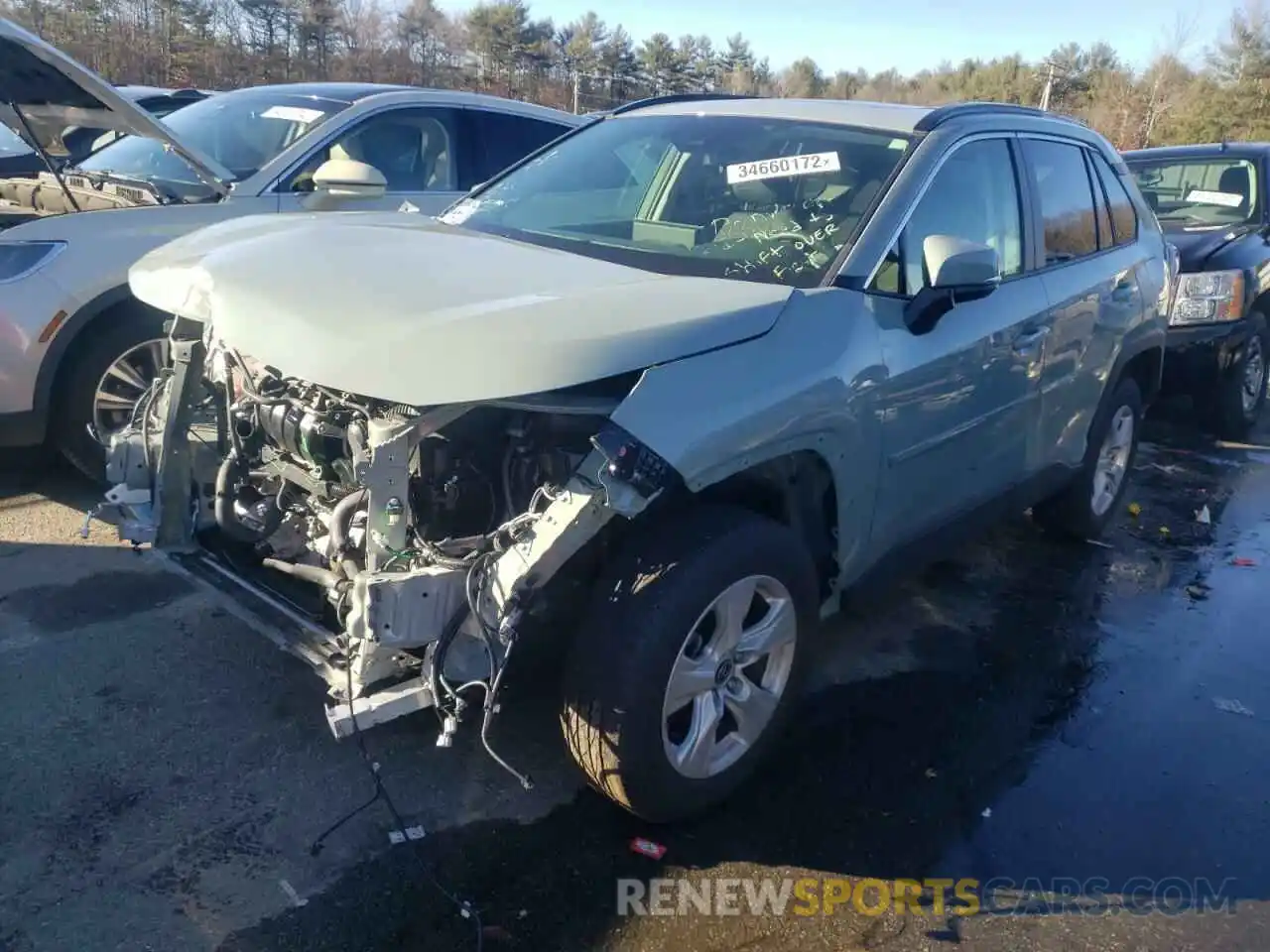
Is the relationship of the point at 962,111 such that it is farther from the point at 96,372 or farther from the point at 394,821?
the point at 96,372

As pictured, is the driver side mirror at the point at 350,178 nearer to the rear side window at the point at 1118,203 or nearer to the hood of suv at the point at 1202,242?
the rear side window at the point at 1118,203

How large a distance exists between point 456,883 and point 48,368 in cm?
325

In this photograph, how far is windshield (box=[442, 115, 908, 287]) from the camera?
338 centimetres

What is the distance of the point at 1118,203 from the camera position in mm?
5074

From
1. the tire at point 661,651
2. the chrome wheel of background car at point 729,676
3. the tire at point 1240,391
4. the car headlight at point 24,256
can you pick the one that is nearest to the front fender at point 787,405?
the tire at point 661,651

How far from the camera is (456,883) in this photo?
2.72 metres

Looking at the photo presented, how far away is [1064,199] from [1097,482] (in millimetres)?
1556

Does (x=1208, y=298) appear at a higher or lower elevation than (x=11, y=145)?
lower

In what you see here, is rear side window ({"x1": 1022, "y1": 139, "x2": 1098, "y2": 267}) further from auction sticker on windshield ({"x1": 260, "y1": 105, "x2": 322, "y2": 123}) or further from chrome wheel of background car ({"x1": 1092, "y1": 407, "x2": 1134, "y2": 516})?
auction sticker on windshield ({"x1": 260, "y1": 105, "x2": 322, "y2": 123})

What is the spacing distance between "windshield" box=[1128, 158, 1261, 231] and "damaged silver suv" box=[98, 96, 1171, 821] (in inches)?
196

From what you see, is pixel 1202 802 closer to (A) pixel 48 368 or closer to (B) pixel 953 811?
(B) pixel 953 811

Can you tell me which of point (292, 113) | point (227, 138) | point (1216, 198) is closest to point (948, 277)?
point (292, 113)

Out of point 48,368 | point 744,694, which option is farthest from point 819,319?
point 48,368

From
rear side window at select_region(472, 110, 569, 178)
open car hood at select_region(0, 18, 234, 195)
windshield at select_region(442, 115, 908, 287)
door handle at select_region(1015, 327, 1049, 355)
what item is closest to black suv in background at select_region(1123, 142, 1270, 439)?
door handle at select_region(1015, 327, 1049, 355)
